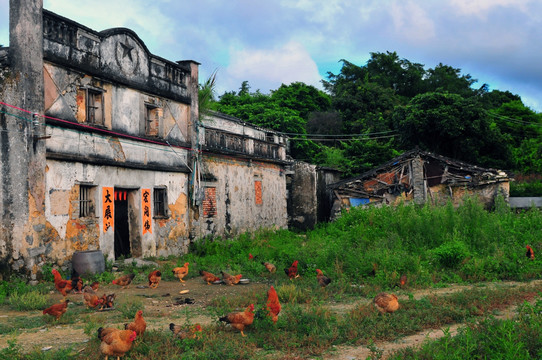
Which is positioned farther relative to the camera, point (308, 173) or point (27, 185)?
point (308, 173)

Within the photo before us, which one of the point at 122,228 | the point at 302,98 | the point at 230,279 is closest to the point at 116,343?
the point at 230,279

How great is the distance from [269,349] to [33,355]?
2787mm

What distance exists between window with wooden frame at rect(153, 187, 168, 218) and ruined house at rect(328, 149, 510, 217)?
30.9 feet

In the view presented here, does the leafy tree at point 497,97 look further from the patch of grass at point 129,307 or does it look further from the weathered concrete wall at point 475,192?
the patch of grass at point 129,307

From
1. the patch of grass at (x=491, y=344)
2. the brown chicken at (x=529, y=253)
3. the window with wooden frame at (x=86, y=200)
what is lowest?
the patch of grass at (x=491, y=344)

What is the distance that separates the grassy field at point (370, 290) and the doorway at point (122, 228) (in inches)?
53.6

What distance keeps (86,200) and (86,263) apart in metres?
1.89

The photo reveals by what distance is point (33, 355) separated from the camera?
19.2ft

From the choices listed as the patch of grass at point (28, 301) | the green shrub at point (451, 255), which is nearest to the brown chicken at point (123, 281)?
the patch of grass at point (28, 301)

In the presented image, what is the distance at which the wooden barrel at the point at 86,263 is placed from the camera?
12531mm

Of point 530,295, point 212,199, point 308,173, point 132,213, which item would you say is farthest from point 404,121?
point 530,295

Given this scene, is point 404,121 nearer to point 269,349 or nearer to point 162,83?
point 162,83

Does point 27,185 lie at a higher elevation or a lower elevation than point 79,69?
lower

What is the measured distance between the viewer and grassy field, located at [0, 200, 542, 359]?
5922 mm
